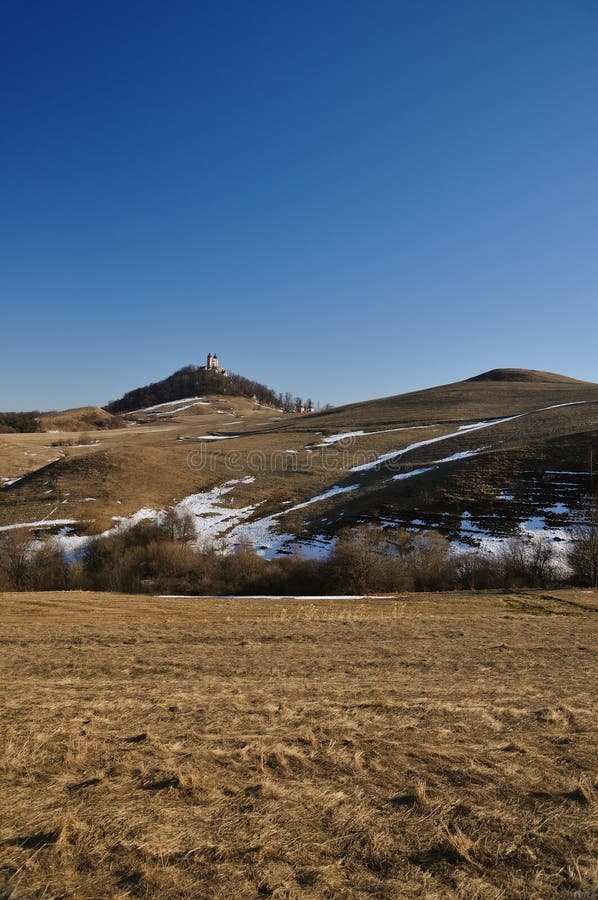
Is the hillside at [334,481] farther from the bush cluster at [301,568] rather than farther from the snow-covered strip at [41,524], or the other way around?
the bush cluster at [301,568]

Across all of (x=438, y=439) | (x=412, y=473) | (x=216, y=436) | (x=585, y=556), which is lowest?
(x=585, y=556)

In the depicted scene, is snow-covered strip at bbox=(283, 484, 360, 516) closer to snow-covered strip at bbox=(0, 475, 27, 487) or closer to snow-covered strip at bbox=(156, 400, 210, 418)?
snow-covered strip at bbox=(0, 475, 27, 487)

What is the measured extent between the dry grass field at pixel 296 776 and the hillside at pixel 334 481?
30254mm

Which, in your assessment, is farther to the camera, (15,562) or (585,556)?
(15,562)

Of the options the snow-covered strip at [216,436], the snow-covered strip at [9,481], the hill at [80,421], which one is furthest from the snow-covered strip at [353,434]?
the hill at [80,421]

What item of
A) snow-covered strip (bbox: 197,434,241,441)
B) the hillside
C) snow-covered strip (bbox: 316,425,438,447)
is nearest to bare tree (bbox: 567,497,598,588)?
the hillside

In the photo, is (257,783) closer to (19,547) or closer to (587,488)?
(19,547)

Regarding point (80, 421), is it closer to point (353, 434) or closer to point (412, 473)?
point (353, 434)

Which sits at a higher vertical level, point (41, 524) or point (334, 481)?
point (334, 481)

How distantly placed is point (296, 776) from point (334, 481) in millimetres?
56927

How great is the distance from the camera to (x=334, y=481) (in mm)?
63531

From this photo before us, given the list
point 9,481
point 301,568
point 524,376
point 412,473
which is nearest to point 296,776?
point 301,568

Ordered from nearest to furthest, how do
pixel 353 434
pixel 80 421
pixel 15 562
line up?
pixel 15 562 < pixel 353 434 < pixel 80 421

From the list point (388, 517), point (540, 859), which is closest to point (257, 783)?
point (540, 859)
